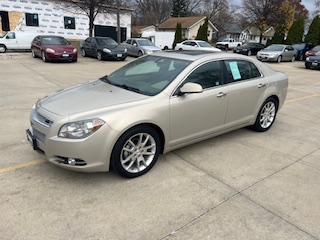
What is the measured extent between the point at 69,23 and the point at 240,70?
29.3m

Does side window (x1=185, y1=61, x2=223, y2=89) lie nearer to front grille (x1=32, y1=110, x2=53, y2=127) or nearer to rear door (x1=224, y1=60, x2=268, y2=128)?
rear door (x1=224, y1=60, x2=268, y2=128)

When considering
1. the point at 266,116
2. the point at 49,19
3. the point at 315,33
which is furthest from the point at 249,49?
the point at 266,116

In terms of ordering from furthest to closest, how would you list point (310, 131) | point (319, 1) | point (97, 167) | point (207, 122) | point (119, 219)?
point (319, 1), point (310, 131), point (207, 122), point (97, 167), point (119, 219)

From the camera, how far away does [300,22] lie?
105ft

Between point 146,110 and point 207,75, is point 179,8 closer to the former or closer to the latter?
point 207,75

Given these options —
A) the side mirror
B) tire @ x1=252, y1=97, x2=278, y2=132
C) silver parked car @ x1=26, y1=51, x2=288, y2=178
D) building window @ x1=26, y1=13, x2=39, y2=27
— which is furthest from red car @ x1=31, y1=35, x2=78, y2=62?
building window @ x1=26, y1=13, x2=39, y2=27

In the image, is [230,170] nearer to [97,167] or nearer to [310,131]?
[97,167]

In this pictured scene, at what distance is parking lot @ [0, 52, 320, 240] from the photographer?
2500 millimetres

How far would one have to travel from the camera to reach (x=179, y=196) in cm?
301

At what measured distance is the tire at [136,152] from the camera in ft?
10.1

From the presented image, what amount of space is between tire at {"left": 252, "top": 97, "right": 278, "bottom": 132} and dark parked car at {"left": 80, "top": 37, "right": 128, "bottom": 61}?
13412 millimetres

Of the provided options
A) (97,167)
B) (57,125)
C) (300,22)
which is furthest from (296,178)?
(300,22)

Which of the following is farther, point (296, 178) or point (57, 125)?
point (296, 178)

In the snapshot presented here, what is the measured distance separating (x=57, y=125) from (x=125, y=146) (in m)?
0.78
